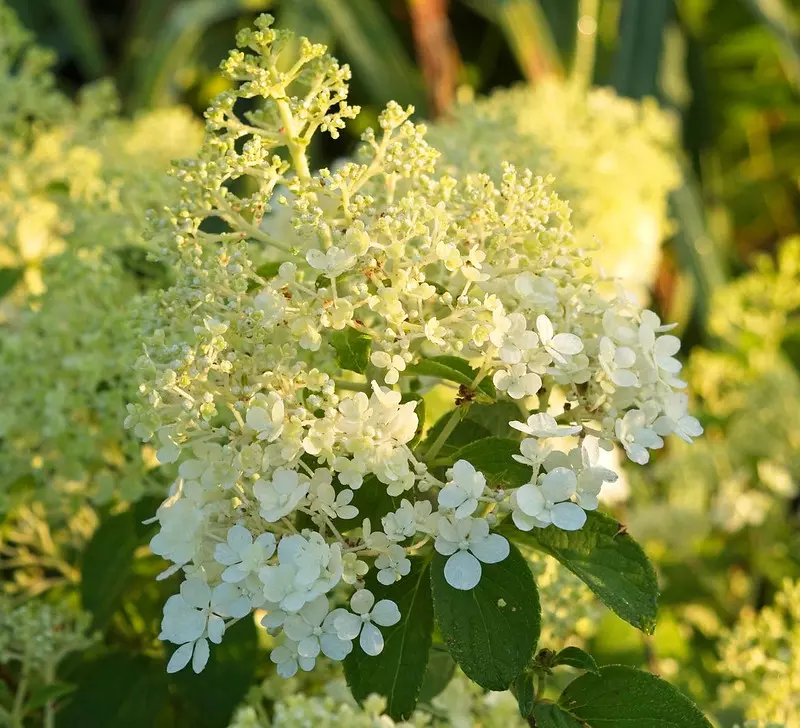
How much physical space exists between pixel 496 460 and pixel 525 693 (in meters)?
0.11

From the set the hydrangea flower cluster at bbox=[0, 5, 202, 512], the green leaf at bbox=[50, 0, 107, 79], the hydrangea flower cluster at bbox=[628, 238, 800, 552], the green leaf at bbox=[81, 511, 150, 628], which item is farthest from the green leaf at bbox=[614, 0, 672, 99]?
the green leaf at bbox=[81, 511, 150, 628]

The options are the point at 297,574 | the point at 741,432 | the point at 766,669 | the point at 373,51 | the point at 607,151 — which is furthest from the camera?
the point at 373,51

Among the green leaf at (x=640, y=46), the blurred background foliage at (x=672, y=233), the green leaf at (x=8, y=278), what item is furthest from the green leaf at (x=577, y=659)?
the green leaf at (x=640, y=46)

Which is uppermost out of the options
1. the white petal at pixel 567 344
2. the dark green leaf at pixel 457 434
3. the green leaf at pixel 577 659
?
the white petal at pixel 567 344

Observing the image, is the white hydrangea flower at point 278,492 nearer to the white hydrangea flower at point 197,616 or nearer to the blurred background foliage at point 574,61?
the white hydrangea flower at point 197,616

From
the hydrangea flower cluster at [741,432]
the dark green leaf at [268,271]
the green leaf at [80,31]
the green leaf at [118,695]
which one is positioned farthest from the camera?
the green leaf at [80,31]

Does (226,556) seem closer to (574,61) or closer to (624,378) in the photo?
(624,378)

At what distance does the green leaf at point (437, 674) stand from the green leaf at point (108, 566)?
214 mm

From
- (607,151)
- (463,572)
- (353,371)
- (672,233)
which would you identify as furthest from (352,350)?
(672,233)

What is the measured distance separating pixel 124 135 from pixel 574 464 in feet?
3.34

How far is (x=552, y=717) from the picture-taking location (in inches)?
18.3

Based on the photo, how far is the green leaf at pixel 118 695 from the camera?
637 millimetres

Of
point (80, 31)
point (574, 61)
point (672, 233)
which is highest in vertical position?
point (80, 31)

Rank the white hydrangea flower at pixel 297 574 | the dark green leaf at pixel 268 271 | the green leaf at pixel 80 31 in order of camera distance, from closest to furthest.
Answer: the white hydrangea flower at pixel 297 574 → the dark green leaf at pixel 268 271 → the green leaf at pixel 80 31
